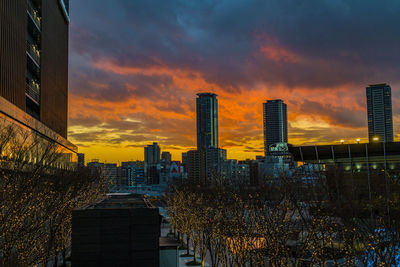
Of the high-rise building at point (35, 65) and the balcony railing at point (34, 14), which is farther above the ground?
the balcony railing at point (34, 14)

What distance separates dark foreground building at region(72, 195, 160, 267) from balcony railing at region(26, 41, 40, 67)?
3857 cm

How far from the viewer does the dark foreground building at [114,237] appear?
1560cm

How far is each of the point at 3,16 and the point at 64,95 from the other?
40.8 m

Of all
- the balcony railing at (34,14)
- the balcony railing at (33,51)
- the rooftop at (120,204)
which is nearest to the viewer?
the rooftop at (120,204)

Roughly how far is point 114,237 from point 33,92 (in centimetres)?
4090

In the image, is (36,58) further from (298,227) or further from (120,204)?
(298,227)

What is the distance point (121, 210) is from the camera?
53.0ft

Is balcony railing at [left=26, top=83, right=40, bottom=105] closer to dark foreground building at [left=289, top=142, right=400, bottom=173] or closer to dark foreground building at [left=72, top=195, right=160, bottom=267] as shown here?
dark foreground building at [left=289, top=142, right=400, bottom=173]

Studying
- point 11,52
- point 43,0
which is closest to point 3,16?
point 11,52

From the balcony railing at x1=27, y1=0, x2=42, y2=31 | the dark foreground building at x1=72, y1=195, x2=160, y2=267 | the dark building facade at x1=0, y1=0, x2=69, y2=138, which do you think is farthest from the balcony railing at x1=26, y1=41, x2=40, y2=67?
the dark foreground building at x1=72, y1=195, x2=160, y2=267

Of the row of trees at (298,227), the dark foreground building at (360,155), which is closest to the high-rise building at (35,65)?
the row of trees at (298,227)

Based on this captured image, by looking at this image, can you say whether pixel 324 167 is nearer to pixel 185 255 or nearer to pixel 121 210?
pixel 185 255

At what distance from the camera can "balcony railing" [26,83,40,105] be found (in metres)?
47.6

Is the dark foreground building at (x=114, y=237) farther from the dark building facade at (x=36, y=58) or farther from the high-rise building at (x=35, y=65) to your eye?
the dark building facade at (x=36, y=58)
